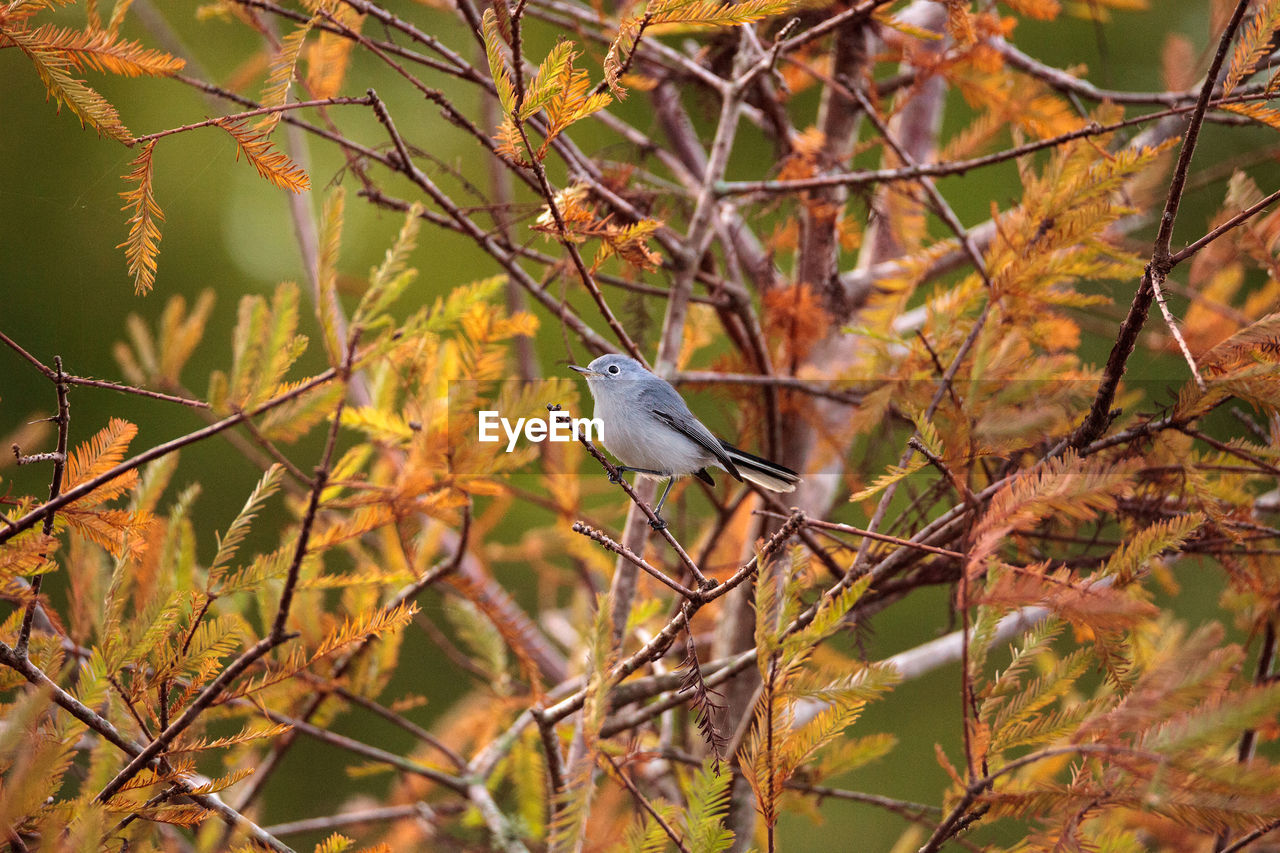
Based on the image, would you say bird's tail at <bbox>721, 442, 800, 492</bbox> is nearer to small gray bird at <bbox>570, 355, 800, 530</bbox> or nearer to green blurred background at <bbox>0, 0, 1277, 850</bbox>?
small gray bird at <bbox>570, 355, 800, 530</bbox>

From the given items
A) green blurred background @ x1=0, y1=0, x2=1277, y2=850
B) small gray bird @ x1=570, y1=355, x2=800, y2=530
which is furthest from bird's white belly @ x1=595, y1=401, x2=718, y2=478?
green blurred background @ x1=0, y1=0, x2=1277, y2=850

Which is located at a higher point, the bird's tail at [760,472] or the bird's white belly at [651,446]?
the bird's white belly at [651,446]

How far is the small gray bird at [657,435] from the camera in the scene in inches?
42.5

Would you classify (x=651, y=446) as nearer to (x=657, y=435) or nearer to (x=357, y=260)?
(x=657, y=435)

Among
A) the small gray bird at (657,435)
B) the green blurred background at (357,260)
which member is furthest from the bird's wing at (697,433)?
the green blurred background at (357,260)

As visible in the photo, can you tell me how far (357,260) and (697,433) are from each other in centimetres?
276

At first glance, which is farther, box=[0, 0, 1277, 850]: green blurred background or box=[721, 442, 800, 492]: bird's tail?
box=[0, 0, 1277, 850]: green blurred background

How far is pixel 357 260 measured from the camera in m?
3.47

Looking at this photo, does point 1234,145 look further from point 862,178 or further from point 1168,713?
point 1168,713

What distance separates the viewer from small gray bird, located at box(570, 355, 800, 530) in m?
1.08

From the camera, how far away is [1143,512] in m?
1.03

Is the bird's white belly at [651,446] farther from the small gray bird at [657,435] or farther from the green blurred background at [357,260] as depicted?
the green blurred background at [357,260]

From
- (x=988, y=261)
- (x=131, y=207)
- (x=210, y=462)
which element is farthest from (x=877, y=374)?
(x=210, y=462)

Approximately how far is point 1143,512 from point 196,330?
128 centimetres
